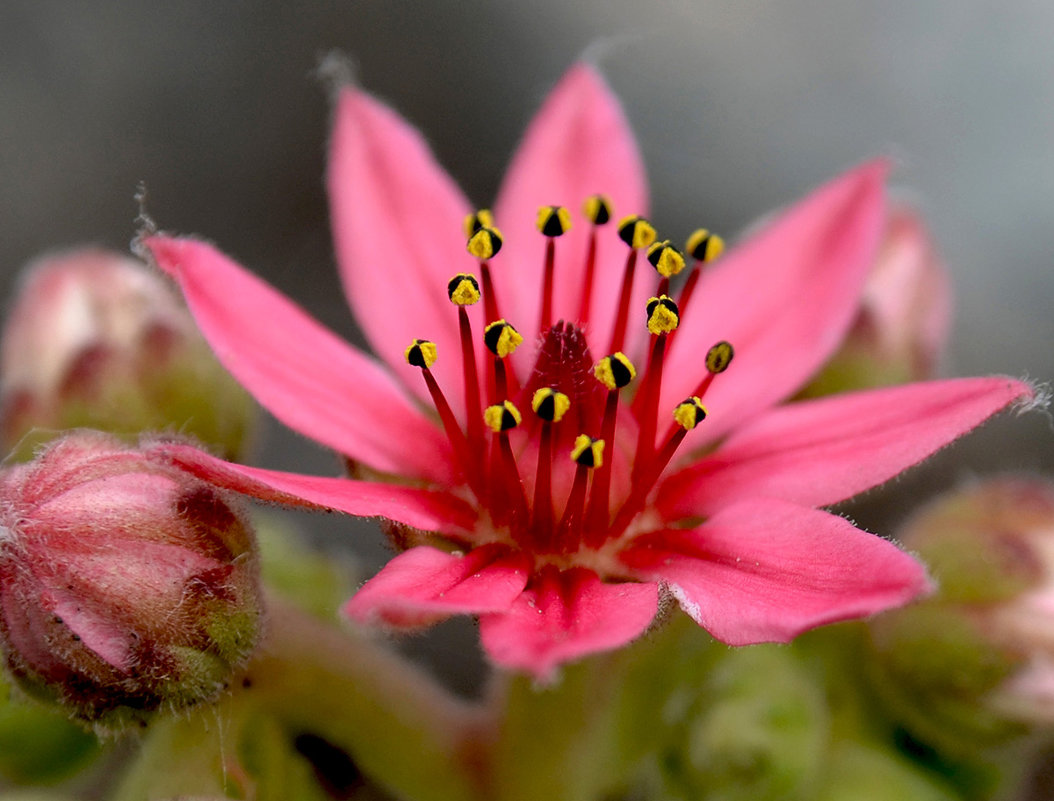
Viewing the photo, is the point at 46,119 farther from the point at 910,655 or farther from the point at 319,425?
the point at 910,655

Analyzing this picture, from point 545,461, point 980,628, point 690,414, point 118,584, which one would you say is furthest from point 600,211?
point 118,584

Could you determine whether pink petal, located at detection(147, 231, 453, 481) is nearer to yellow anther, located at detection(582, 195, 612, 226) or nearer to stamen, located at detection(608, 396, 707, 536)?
stamen, located at detection(608, 396, 707, 536)

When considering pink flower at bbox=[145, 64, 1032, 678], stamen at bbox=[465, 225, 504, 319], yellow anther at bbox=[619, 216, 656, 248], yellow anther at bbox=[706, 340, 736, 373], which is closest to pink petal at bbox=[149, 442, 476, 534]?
pink flower at bbox=[145, 64, 1032, 678]

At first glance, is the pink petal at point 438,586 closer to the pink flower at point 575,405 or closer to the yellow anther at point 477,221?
the pink flower at point 575,405

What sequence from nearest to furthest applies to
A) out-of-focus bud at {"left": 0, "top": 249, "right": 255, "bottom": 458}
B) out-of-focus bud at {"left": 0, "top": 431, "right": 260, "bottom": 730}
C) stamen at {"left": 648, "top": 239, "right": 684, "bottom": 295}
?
out-of-focus bud at {"left": 0, "top": 431, "right": 260, "bottom": 730}
stamen at {"left": 648, "top": 239, "right": 684, "bottom": 295}
out-of-focus bud at {"left": 0, "top": 249, "right": 255, "bottom": 458}

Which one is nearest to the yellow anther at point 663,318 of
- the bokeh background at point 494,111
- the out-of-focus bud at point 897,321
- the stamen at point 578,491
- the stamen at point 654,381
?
the stamen at point 654,381

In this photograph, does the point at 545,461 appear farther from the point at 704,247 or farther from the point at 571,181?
the point at 571,181

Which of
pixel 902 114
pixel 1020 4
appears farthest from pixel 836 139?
pixel 1020 4
